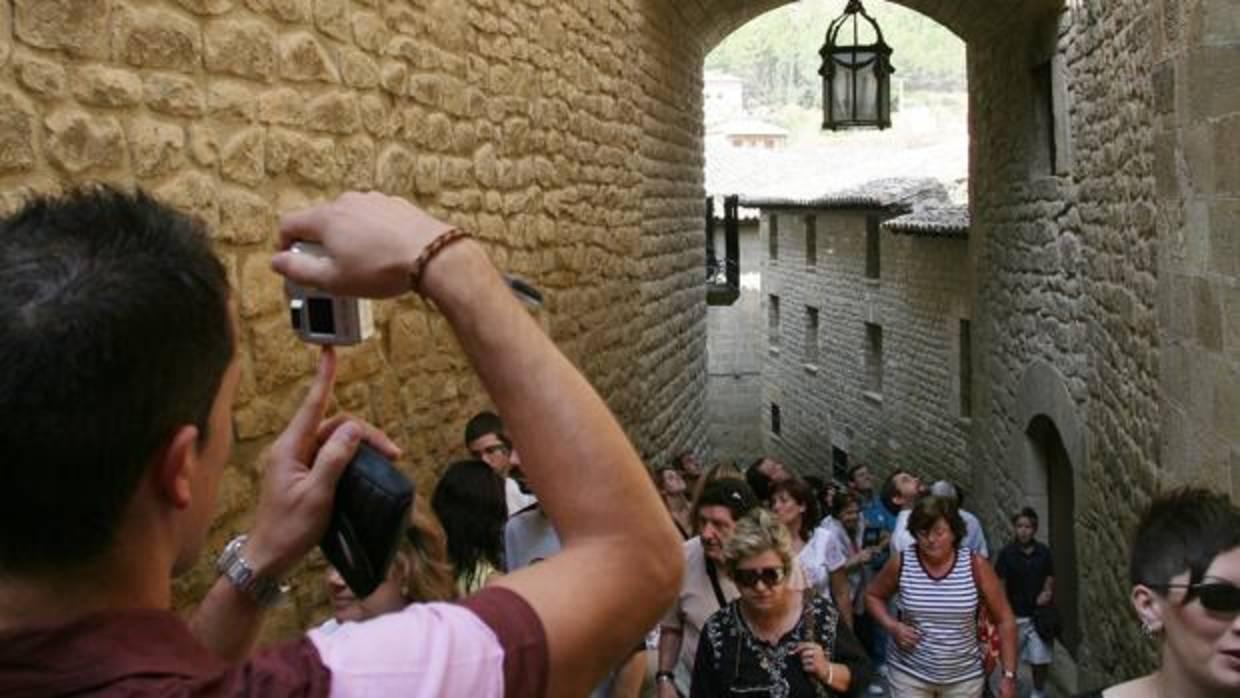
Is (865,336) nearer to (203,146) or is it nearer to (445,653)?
(203,146)

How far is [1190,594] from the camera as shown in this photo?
2.63 metres

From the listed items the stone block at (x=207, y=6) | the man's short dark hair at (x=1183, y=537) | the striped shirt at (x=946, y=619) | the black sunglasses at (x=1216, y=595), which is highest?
the stone block at (x=207, y=6)

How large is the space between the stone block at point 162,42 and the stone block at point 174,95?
25mm

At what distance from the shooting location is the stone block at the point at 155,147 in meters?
3.14

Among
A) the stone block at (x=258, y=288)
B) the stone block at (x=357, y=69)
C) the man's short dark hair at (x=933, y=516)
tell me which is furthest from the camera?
the man's short dark hair at (x=933, y=516)

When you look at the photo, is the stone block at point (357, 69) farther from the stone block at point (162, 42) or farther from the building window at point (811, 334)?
the building window at point (811, 334)

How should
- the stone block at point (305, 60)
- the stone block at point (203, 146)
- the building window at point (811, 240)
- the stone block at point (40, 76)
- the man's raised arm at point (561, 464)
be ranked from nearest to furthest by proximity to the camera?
the man's raised arm at point (561, 464), the stone block at point (40, 76), the stone block at point (203, 146), the stone block at point (305, 60), the building window at point (811, 240)

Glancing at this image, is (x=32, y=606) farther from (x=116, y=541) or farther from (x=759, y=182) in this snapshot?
(x=759, y=182)

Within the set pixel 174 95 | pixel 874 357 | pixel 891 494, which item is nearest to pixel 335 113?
pixel 174 95

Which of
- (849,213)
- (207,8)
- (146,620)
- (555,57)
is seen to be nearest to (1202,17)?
(207,8)

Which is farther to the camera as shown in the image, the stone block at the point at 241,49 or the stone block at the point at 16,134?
the stone block at the point at 241,49

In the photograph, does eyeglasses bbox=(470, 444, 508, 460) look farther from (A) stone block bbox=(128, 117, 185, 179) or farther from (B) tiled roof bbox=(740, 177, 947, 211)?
(B) tiled roof bbox=(740, 177, 947, 211)

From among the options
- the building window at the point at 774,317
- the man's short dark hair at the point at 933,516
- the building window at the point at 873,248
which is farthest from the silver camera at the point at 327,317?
the building window at the point at 774,317

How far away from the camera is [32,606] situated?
1.10 m
